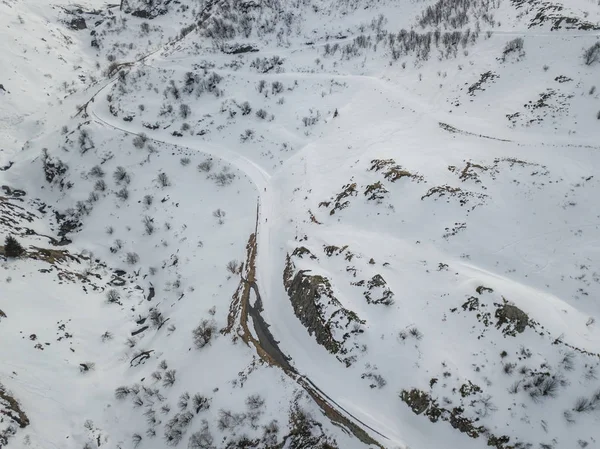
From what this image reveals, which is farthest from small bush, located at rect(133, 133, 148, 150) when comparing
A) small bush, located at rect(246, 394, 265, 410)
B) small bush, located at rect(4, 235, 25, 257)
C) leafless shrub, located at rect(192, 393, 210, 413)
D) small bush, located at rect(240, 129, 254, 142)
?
small bush, located at rect(246, 394, 265, 410)

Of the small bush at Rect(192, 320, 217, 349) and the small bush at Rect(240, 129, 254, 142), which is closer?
the small bush at Rect(192, 320, 217, 349)

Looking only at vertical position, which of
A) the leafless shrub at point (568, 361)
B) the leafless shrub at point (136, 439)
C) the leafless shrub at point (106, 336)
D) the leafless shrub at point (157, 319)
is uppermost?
the leafless shrub at point (568, 361)

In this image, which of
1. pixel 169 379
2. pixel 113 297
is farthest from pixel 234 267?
pixel 113 297

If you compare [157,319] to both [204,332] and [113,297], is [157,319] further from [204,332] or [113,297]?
[204,332]

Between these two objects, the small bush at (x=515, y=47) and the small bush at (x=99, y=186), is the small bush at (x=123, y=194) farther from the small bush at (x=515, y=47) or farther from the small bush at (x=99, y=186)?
the small bush at (x=515, y=47)

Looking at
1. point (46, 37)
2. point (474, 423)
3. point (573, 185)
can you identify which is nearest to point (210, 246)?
point (474, 423)

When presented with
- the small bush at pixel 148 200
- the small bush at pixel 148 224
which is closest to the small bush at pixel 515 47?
the small bush at pixel 148 200

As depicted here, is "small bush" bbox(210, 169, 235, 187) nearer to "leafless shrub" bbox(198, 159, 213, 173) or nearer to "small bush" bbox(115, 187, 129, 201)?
"leafless shrub" bbox(198, 159, 213, 173)
